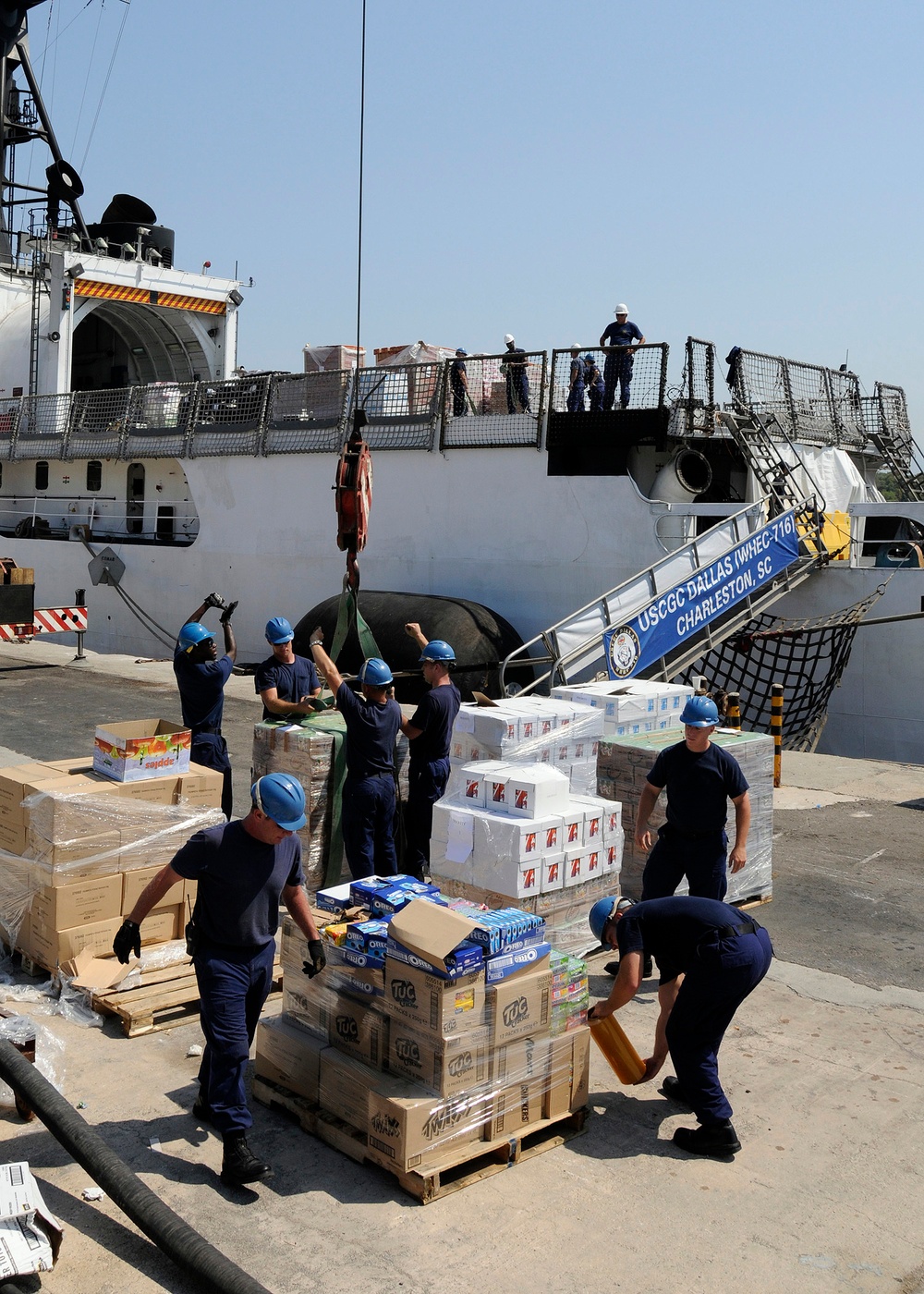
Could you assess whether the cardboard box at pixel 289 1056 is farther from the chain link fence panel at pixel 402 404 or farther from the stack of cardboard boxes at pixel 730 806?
the chain link fence panel at pixel 402 404

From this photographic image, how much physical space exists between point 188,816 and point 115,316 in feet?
71.6

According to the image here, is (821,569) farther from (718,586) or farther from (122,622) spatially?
(122,622)

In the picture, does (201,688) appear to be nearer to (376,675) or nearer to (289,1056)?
(376,675)

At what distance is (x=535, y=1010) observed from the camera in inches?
192

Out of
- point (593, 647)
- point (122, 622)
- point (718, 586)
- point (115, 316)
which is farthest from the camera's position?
point (115, 316)

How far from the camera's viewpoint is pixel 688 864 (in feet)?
20.7

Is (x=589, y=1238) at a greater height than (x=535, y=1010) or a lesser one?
lesser

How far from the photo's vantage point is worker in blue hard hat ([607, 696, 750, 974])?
20.4 feet

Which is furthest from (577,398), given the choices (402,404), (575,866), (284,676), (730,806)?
(575,866)

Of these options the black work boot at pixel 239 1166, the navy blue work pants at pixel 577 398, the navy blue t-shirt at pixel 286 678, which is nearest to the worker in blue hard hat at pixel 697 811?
the black work boot at pixel 239 1166

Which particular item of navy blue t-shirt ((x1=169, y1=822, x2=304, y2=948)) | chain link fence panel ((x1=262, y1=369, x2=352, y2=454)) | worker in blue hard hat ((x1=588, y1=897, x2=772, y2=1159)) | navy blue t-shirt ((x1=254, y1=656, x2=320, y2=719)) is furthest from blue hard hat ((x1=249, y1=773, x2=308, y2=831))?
chain link fence panel ((x1=262, y1=369, x2=352, y2=454))

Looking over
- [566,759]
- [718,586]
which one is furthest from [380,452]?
[566,759]

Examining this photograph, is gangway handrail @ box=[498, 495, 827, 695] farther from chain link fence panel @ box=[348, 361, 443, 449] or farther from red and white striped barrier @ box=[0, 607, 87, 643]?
red and white striped barrier @ box=[0, 607, 87, 643]

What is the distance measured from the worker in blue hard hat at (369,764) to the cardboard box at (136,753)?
100cm
